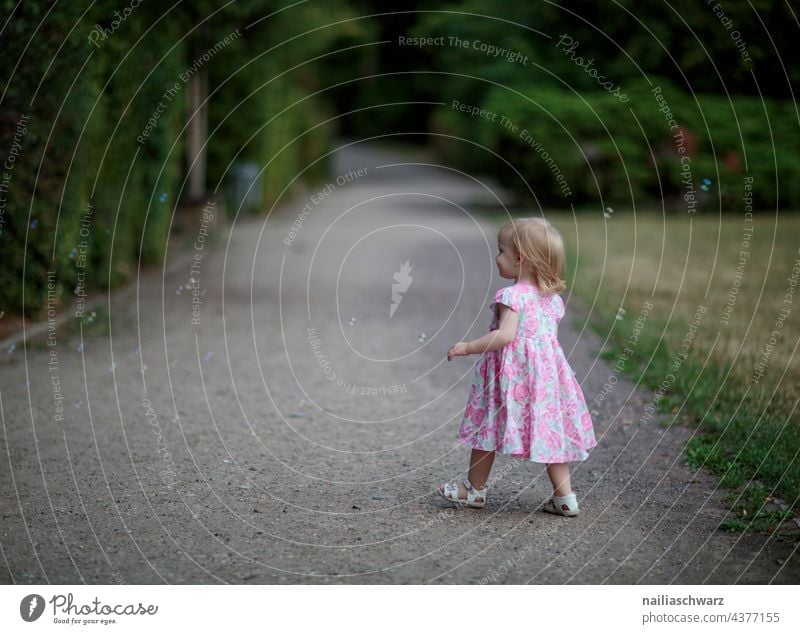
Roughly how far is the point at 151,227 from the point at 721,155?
13.5m

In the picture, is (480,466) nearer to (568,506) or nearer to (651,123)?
(568,506)

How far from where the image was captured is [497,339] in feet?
13.6

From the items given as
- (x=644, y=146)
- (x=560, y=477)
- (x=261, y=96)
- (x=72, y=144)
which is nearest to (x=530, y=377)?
(x=560, y=477)

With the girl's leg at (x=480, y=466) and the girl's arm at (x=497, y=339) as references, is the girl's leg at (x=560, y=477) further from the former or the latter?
the girl's arm at (x=497, y=339)

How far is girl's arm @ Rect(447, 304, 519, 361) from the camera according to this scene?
13.5 feet

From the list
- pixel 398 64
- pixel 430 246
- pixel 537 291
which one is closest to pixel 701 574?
pixel 537 291

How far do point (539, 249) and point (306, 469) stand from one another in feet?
5.82

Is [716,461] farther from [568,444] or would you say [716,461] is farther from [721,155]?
[721,155]

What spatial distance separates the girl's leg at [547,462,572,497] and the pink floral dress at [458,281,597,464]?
0.07 m

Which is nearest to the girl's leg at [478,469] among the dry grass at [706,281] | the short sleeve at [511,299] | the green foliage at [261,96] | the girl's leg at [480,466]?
the girl's leg at [480,466]

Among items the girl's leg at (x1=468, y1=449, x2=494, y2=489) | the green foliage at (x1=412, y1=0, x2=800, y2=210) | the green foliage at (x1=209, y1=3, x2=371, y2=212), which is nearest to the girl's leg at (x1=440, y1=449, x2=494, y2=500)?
the girl's leg at (x1=468, y1=449, x2=494, y2=489)

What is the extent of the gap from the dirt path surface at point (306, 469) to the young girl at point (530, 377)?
0.35 metres

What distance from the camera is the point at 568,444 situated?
13.8 feet

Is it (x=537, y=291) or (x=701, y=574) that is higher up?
(x=537, y=291)
